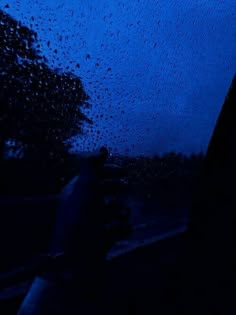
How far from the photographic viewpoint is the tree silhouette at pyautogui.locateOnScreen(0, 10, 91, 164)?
5.61 meters

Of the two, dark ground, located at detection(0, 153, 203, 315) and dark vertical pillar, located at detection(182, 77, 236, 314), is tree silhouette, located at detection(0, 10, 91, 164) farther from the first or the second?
dark vertical pillar, located at detection(182, 77, 236, 314)

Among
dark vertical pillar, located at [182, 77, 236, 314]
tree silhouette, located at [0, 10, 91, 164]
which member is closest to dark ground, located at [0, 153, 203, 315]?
dark vertical pillar, located at [182, 77, 236, 314]

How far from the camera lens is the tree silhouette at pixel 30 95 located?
5.61 m

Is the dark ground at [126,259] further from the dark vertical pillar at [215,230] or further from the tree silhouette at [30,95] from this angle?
the tree silhouette at [30,95]

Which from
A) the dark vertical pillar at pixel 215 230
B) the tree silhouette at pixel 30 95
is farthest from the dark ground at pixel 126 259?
the tree silhouette at pixel 30 95

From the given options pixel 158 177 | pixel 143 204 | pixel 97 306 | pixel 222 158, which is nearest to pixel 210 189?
pixel 222 158

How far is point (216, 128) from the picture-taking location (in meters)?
0.59

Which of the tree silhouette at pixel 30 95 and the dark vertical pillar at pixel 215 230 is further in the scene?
the tree silhouette at pixel 30 95

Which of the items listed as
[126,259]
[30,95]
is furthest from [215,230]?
[30,95]

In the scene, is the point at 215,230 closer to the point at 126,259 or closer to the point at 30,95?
the point at 126,259

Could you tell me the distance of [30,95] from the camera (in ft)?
22.1

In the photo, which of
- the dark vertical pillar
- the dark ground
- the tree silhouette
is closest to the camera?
the dark vertical pillar

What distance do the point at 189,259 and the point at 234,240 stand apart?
106mm

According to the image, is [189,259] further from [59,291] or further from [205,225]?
[59,291]
